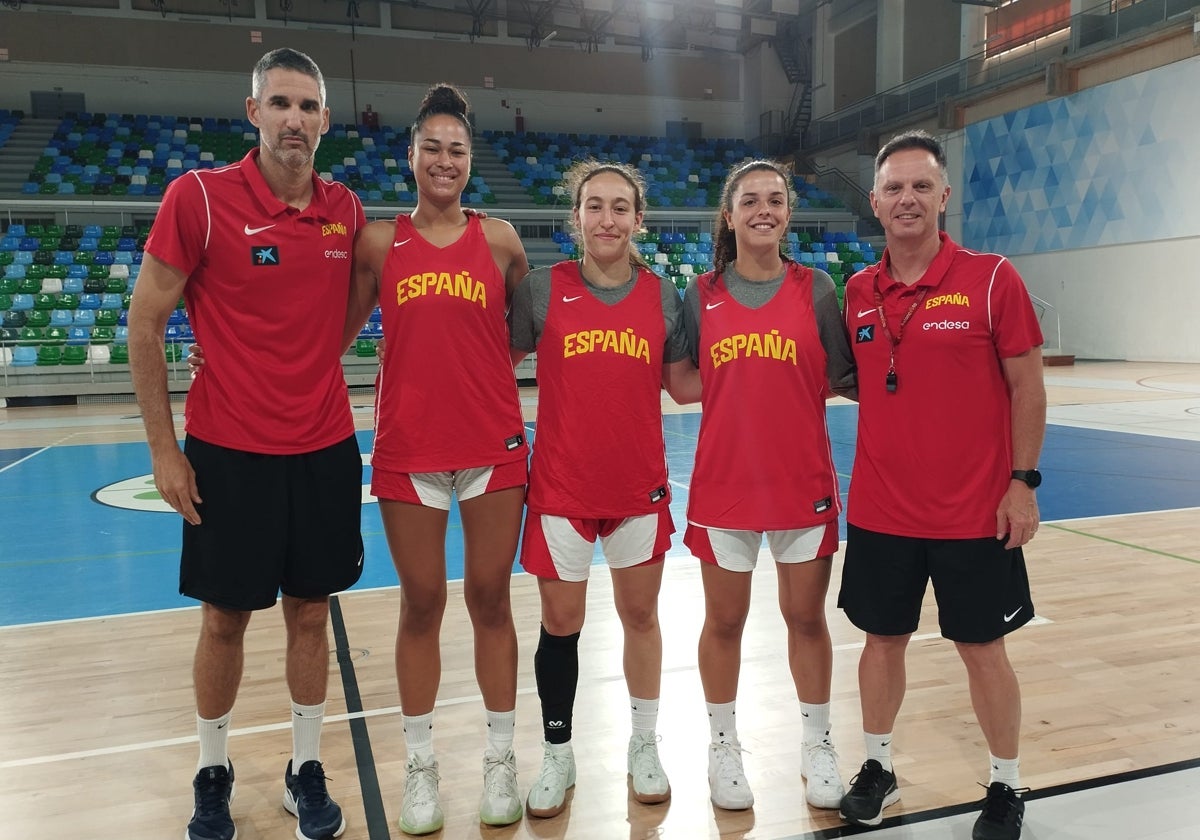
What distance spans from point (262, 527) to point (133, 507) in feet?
14.9

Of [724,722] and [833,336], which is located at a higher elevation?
[833,336]

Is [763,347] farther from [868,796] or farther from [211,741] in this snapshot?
[211,741]

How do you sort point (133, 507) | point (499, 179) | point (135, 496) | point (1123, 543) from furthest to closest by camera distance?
1. point (499, 179)
2. point (135, 496)
3. point (133, 507)
4. point (1123, 543)

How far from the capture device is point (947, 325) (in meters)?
2.05

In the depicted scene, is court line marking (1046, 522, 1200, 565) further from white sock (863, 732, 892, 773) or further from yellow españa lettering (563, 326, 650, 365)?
yellow españa lettering (563, 326, 650, 365)

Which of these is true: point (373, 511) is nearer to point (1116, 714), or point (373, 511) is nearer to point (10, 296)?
point (1116, 714)

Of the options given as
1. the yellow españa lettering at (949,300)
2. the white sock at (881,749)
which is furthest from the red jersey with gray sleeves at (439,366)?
the white sock at (881,749)

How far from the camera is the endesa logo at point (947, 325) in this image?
204 centimetres

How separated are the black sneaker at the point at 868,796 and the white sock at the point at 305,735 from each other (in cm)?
137

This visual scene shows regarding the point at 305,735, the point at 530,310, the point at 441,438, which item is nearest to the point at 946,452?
the point at 530,310

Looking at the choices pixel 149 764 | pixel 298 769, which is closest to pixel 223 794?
pixel 298 769

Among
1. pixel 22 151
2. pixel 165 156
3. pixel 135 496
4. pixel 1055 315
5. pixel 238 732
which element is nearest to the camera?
pixel 238 732

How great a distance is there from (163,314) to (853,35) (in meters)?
23.4

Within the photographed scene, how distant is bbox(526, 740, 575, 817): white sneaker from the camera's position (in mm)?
2227
